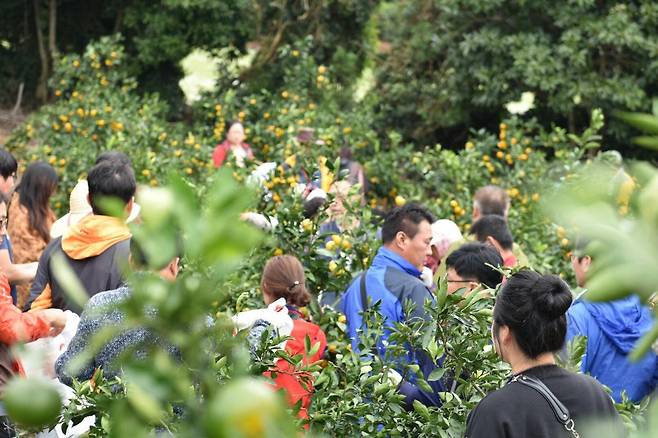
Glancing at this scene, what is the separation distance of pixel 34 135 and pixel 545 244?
23.0 feet

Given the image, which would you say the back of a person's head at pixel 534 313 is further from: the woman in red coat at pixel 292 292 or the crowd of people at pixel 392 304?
the woman in red coat at pixel 292 292

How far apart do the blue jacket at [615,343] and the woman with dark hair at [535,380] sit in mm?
988

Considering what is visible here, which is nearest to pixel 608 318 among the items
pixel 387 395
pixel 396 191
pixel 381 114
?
pixel 387 395

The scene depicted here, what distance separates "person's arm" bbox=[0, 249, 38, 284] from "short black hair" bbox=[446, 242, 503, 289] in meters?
2.09

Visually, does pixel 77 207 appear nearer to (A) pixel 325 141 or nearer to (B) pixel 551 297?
(B) pixel 551 297

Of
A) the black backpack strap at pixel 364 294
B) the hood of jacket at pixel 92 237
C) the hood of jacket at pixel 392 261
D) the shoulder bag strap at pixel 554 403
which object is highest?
the shoulder bag strap at pixel 554 403

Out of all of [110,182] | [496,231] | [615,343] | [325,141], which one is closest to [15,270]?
[110,182]

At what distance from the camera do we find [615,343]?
3.90 metres

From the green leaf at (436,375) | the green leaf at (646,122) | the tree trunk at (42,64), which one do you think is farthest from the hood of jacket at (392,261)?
the tree trunk at (42,64)

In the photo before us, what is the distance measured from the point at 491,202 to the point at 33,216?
9.34ft

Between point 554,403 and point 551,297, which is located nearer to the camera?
point 554,403

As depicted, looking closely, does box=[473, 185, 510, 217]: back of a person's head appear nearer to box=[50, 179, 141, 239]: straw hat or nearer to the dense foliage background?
the dense foliage background

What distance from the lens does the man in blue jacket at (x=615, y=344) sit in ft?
12.7

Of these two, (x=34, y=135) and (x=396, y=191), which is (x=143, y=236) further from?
Answer: (x=34, y=135)
